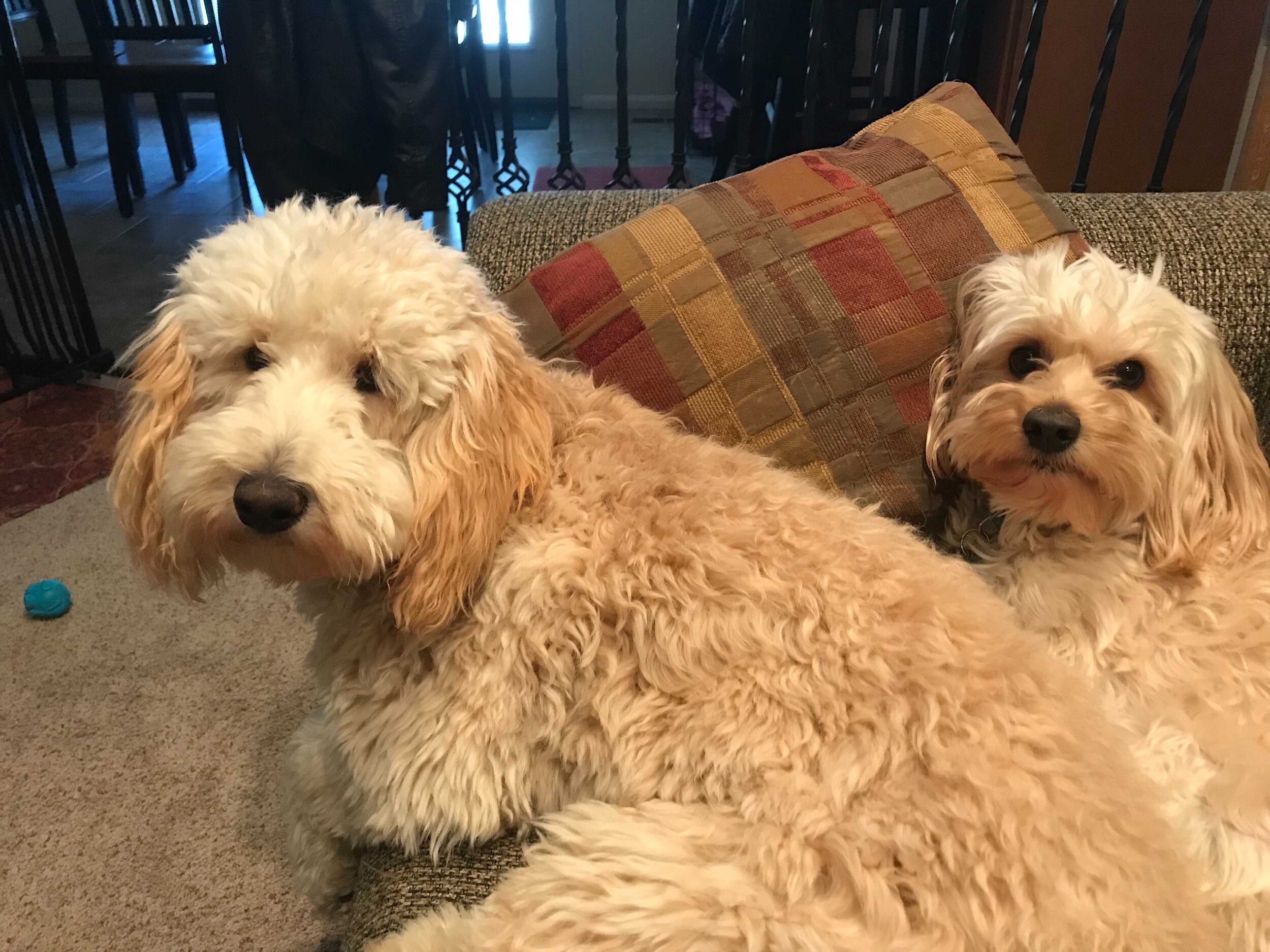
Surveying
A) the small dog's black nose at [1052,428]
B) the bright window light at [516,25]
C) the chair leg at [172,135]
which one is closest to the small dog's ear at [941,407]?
the small dog's black nose at [1052,428]

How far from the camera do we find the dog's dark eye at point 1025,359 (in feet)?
4.15

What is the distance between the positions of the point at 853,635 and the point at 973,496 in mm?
635

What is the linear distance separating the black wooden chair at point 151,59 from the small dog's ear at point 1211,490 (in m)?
3.13

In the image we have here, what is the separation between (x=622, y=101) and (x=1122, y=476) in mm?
1894

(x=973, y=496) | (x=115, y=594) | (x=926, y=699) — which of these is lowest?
(x=115, y=594)

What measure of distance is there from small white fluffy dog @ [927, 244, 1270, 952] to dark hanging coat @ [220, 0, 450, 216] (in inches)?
68.6

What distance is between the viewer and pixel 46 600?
2143mm

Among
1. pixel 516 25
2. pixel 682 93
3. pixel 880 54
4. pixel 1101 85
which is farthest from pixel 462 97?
pixel 516 25

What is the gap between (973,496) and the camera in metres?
1.41

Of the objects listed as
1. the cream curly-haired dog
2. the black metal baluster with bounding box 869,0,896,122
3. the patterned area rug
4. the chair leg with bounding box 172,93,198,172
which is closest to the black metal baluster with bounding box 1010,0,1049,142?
the black metal baluster with bounding box 869,0,896,122

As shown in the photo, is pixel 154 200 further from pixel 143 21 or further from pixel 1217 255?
Answer: pixel 1217 255

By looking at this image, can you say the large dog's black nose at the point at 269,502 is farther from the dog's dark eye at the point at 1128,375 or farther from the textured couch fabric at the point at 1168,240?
the dog's dark eye at the point at 1128,375

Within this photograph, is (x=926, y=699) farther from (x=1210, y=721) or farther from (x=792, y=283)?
(x=792, y=283)

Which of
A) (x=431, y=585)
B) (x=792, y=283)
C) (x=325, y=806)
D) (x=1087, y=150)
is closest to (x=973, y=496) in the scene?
(x=792, y=283)
